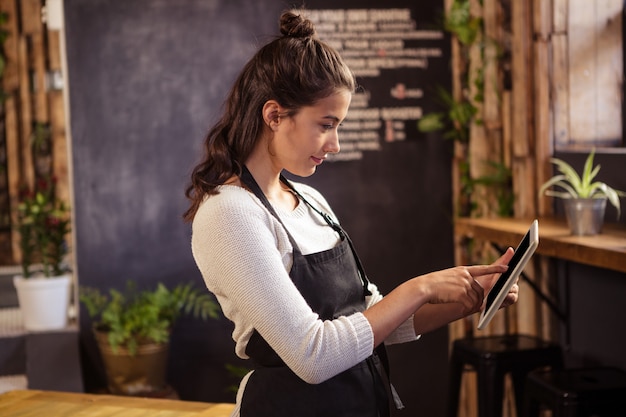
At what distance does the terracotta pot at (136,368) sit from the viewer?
467 centimetres

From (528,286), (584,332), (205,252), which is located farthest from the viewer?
(528,286)

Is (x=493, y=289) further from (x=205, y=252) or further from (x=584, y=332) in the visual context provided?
(x=584, y=332)

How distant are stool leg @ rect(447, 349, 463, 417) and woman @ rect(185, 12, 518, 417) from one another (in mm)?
1539

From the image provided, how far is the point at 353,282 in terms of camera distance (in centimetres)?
218

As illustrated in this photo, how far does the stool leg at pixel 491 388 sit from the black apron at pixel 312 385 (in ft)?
4.64

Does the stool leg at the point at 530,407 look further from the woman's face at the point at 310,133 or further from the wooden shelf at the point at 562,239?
the woman's face at the point at 310,133

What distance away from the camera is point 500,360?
136 inches

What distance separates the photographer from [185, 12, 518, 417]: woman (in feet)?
6.09

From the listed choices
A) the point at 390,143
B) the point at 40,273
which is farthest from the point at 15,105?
the point at 390,143

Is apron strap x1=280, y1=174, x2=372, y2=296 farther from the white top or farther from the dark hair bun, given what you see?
the dark hair bun

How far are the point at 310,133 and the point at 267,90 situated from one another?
0.14 metres

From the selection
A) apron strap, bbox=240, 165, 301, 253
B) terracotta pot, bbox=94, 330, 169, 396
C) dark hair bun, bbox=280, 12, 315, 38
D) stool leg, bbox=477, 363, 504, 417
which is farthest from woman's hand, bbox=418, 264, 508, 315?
terracotta pot, bbox=94, 330, 169, 396

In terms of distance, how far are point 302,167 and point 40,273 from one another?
3.77m

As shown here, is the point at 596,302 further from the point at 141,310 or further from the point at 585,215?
the point at 141,310
